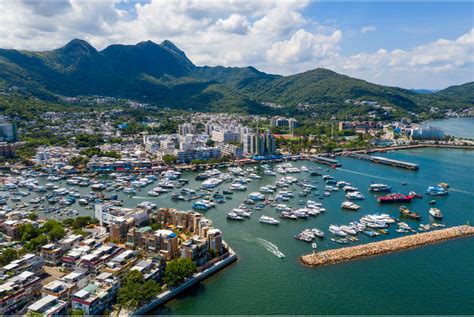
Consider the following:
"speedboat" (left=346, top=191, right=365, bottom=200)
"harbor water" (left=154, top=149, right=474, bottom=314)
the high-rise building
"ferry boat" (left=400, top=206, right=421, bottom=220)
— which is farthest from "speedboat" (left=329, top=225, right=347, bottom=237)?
the high-rise building

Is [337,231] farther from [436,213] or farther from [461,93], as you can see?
[461,93]

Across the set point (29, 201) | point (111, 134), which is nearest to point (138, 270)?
point (29, 201)

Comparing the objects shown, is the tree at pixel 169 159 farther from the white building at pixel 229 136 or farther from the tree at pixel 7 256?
the tree at pixel 7 256

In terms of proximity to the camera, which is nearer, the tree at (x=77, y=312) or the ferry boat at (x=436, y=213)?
the tree at (x=77, y=312)

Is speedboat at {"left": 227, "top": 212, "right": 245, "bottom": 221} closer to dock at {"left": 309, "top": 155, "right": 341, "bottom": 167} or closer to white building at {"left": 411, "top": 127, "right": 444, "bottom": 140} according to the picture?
dock at {"left": 309, "top": 155, "right": 341, "bottom": 167}

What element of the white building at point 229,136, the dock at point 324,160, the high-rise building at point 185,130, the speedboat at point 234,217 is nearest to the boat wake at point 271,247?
the speedboat at point 234,217

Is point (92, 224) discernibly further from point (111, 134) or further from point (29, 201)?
point (111, 134)
